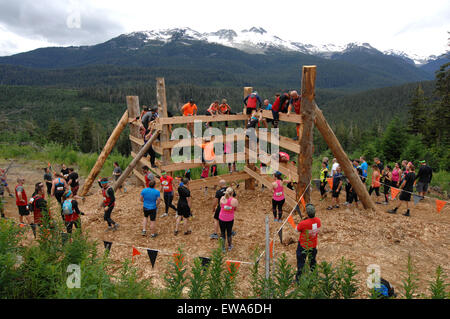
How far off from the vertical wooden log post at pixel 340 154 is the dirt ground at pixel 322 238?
47 centimetres

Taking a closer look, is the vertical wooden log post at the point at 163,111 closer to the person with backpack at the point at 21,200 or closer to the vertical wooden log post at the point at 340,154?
the person with backpack at the point at 21,200

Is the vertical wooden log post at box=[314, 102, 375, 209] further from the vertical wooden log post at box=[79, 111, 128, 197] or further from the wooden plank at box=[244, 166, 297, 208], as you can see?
the vertical wooden log post at box=[79, 111, 128, 197]

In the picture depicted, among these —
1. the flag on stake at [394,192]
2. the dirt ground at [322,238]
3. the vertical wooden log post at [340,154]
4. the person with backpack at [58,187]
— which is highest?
the vertical wooden log post at [340,154]

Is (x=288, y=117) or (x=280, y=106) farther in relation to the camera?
(x=280, y=106)


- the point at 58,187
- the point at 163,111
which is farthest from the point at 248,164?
the point at 58,187

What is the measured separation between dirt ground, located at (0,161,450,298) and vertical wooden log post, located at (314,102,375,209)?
1.55 ft

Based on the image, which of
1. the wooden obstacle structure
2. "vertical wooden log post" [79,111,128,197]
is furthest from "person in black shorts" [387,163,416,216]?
"vertical wooden log post" [79,111,128,197]

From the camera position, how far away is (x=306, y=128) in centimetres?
695

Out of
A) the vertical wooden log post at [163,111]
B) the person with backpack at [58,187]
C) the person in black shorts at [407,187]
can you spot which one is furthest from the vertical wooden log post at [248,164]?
the person with backpack at [58,187]

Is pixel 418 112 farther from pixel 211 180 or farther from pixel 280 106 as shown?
pixel 211 180

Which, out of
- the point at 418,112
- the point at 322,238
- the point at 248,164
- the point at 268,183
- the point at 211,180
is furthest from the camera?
the point at 418,112

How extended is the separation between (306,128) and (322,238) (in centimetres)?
267

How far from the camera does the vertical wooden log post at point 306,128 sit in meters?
6.79
